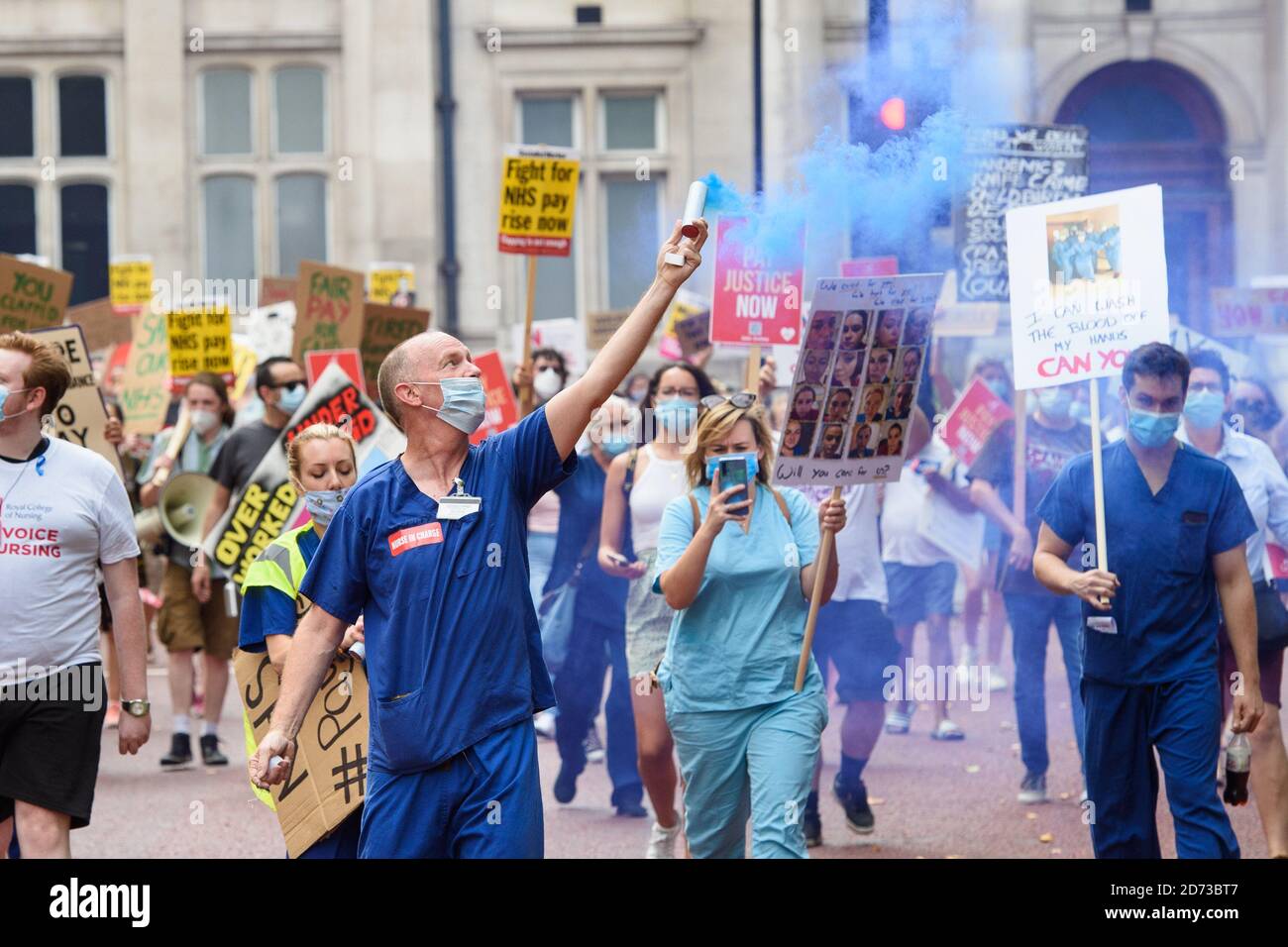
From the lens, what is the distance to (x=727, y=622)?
615 centimetres

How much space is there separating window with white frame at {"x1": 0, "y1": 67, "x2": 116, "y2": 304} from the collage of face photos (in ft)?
59.0

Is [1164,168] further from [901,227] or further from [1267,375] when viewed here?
[901,227]

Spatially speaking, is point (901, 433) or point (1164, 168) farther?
point (1164, 168)

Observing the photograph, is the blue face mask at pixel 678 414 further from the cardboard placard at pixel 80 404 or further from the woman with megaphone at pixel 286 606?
the woman with megaphone at pixel 286 606

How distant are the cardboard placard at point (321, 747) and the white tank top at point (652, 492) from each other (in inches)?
102

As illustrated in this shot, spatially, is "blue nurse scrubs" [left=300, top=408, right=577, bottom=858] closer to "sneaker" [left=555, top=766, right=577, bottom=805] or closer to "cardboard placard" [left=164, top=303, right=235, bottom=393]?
"sneaker" [left=555, top=766, right=577, bottom=805]

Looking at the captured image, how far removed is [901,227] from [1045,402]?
1159mm

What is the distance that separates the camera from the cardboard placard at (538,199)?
32.6 feet

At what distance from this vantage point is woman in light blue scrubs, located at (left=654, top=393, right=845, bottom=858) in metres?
5.98

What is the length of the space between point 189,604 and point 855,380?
15.1 ft

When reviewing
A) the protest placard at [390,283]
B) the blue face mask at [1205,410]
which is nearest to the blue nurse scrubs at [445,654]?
the blue face mask at [1205,410]

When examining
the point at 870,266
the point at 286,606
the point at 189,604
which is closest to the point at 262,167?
the point at 189,604

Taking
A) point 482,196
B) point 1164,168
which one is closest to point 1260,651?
point 1164,168

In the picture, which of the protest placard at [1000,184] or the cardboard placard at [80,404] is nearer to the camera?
the cardboard placard at [80,404]
